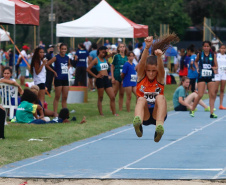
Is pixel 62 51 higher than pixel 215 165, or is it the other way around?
pixel 62 51

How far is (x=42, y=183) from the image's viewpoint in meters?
8.81

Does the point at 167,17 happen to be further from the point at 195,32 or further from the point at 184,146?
the point at 184,146

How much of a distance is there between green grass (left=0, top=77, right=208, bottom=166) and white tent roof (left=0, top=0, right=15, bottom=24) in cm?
245

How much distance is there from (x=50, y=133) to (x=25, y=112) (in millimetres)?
1995

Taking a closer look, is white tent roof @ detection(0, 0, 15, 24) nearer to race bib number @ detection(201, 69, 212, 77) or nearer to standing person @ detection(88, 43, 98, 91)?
standing person @ detection(88, 43, 98, 91)

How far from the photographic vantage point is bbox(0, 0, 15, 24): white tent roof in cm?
1376

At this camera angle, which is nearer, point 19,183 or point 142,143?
point 19,183

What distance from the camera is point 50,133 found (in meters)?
13.6

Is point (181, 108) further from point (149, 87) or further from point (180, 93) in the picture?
point (149, 87)

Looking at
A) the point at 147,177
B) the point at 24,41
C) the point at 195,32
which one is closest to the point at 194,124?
the point at 147,177

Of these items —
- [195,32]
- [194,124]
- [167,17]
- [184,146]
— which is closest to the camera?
[184,146]

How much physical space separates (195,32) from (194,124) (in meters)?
47.5

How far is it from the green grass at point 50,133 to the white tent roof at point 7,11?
245 cm

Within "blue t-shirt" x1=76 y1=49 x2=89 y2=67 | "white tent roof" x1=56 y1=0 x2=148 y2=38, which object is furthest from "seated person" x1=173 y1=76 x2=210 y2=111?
"blue t-shirt" x1=76 y1=49 x2=89 y2=67
